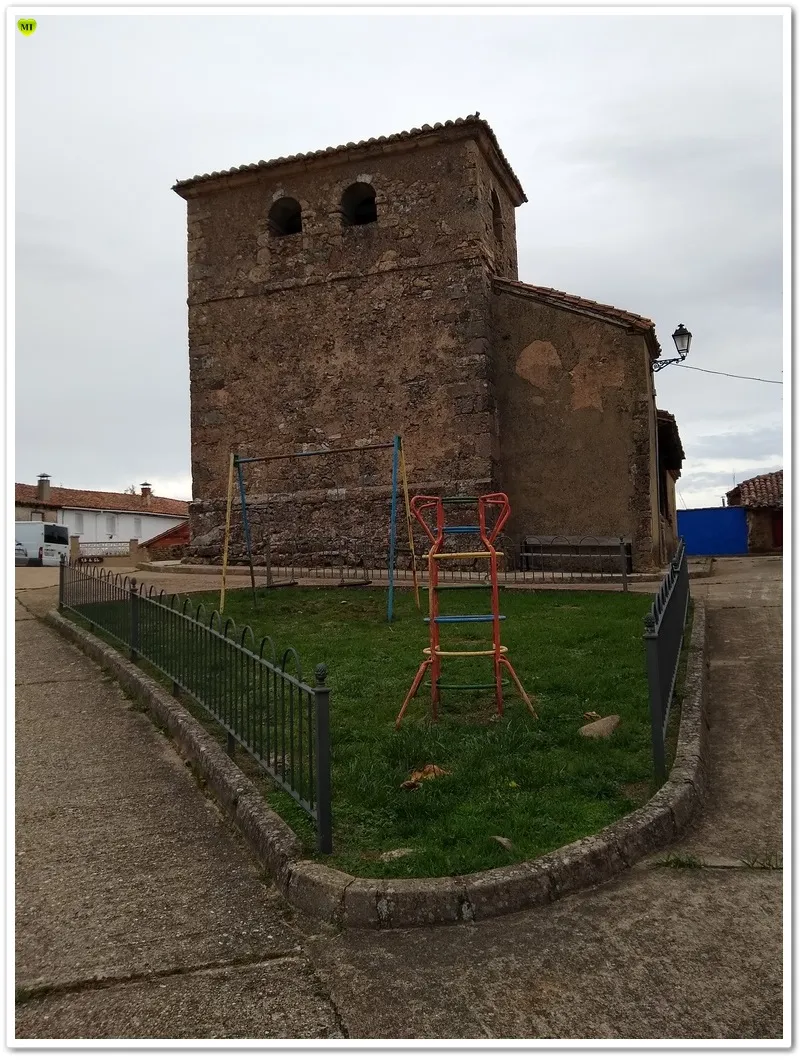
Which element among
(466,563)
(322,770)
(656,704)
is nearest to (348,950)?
(322,770)

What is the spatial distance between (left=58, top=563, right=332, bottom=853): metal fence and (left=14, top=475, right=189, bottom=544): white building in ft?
87.6

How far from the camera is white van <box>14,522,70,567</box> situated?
24.7m

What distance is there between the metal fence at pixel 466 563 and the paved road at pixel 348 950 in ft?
25.5

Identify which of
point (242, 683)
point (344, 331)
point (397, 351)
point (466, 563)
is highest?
point (344, 331)

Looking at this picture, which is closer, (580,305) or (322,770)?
(322,770)

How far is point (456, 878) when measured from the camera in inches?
121

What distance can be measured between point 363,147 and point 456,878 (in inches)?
529

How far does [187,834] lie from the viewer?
3.92 meters

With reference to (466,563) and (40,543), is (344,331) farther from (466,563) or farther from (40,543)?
(40,543)

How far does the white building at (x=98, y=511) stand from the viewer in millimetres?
36062

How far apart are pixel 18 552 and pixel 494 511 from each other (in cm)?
1794

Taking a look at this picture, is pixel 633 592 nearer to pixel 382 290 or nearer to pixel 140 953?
pixel 382 290

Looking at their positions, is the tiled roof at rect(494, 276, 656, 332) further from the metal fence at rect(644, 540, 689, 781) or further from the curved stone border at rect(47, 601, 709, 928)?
the curved stone border at rect(47, 601, 709, 928)

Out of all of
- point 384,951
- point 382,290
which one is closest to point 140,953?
point 384,951
